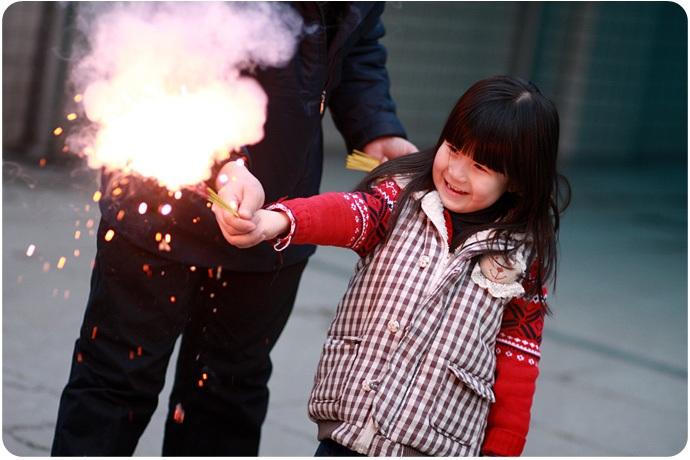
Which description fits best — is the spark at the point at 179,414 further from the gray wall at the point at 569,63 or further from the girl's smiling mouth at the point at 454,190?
the gray wall at the point at 569,63

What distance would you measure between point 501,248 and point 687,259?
193 inches

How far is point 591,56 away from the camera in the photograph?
9.80m

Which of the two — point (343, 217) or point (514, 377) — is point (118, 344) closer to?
point (343, 217)

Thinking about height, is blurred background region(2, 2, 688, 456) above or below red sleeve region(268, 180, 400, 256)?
below

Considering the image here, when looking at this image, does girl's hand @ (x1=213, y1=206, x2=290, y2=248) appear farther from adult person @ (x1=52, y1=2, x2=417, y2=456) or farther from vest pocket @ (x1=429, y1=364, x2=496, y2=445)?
vest pocket @ (x1=429, y1=364, x2=496, y2=445)

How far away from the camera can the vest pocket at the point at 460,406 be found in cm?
228

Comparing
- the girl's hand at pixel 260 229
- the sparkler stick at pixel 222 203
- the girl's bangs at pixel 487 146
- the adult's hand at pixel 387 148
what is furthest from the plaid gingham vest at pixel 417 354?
the adult's hand at pixel 387 148

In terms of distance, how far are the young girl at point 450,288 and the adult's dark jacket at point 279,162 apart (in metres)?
0.27

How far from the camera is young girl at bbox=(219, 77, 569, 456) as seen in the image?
2.27 meters

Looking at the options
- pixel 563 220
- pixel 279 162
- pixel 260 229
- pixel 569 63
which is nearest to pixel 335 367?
pixel 260 229

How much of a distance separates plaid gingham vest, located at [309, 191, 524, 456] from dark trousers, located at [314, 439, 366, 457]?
0.03 metres

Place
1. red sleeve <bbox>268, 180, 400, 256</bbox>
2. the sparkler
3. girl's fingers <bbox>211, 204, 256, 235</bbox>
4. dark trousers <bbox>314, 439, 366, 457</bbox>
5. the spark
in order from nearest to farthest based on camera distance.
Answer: girl's fingers <bbox>211, 204, 256, 235</bbox> → red sleeve <bbox>268, 180, 400, 256</bbox> → dark trousers <bbox>314, 439, 366, 457</bbox> → the sparkler → the spark

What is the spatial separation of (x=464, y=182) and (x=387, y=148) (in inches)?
22.9

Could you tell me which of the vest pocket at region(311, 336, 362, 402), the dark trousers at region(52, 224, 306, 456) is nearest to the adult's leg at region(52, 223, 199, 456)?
the dark trousers at region(52, 224, 306, 456)
